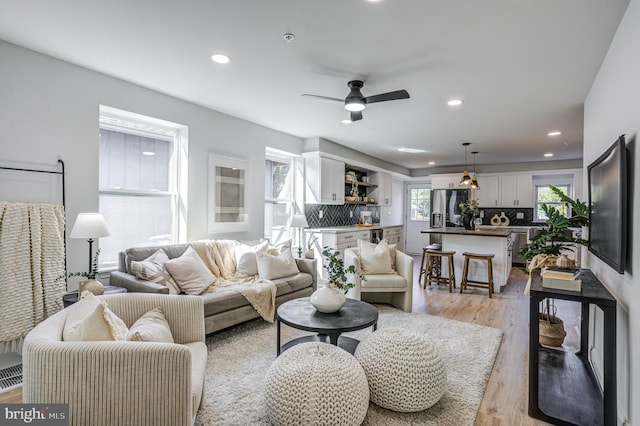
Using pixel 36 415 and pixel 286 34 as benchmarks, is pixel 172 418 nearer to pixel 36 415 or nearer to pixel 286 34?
pixel 36 415

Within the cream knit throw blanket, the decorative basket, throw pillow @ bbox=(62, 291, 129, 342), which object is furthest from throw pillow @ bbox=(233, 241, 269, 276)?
the decorative basket

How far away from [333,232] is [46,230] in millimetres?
3851

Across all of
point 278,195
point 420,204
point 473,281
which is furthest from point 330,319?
point 420,204

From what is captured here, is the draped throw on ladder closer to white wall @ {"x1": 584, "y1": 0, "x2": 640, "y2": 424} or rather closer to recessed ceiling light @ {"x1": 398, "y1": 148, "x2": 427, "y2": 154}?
white wall @ {"x1": 584, "y1": 0, "x2": 640, "y2": 424}

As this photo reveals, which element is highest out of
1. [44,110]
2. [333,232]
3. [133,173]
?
[44,110]

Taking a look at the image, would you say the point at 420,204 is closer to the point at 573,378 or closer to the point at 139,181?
the point at 573,378

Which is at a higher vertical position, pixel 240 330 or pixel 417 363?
pixel 417 363

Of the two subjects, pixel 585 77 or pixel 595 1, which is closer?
pixel 595 1

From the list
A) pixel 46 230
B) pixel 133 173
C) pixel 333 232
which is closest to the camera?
pixel 46 230

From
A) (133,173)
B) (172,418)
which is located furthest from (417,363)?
(133,173)

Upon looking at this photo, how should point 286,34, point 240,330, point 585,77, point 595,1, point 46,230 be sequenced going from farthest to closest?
point 240,330, point 585,77, point 46,230, point 286,34, point 595,1

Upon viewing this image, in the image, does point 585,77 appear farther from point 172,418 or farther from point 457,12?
point 172,418

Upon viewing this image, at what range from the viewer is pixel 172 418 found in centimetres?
148

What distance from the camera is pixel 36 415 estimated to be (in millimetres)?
1396
